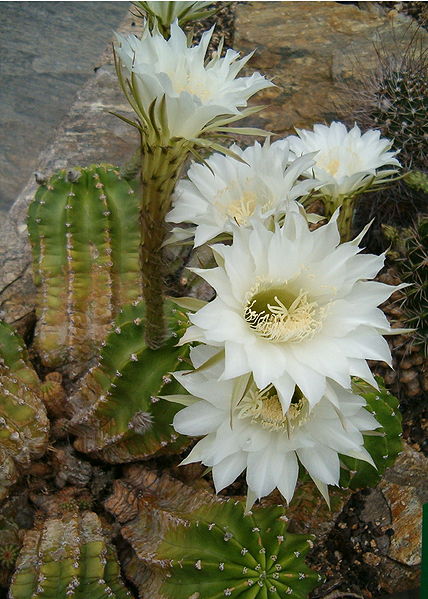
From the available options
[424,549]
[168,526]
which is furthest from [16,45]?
[424,549]

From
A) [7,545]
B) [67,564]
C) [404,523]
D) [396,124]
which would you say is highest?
[396,124]

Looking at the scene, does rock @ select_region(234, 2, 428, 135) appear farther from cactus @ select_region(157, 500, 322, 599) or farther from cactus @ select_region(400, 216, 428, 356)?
cactus @ select_region(157, 500, 322, 599)

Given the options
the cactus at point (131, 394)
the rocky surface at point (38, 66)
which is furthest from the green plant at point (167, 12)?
the rocky surface at point (38, 66)

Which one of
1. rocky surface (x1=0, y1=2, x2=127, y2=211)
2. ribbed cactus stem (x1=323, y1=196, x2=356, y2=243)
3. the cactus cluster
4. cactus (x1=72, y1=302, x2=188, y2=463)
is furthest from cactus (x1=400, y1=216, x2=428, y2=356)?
rocky surface (x1=0, y1=2, x2=127, y2=211)

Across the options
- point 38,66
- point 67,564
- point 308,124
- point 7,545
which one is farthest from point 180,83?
point 38,66

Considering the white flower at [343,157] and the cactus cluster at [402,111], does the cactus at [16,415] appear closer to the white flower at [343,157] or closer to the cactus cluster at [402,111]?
the white flower at [343,157]

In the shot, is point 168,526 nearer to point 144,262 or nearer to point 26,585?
point 26,585

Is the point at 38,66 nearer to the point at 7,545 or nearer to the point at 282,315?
the point at 7,545
